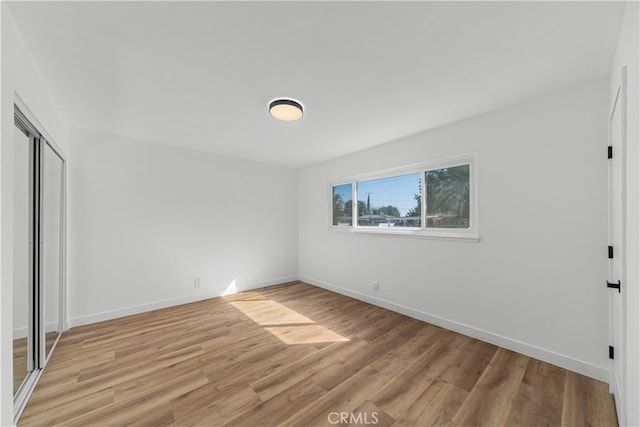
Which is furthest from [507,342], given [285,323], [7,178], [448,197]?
[7,178]

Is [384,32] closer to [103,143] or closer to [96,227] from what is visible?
[103,143]

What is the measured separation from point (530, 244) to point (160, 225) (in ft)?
14.6

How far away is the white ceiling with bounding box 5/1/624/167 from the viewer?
1.37 m

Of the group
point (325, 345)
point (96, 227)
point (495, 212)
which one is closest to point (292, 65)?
point (495, 212)

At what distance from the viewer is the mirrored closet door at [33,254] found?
163 cm

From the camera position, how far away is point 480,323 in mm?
2613

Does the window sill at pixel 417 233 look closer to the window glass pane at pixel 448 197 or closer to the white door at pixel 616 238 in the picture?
the window glass pane at pixel 448 197

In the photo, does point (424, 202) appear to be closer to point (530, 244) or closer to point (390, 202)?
point (390, 202)

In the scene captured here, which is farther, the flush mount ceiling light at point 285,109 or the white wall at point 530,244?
the flush mount ceiling light at point 285,109

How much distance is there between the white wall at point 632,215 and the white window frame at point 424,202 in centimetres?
136

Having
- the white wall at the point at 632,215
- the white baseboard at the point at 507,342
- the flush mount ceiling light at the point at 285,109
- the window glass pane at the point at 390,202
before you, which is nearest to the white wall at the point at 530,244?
the white baseboard at the point at 507,342

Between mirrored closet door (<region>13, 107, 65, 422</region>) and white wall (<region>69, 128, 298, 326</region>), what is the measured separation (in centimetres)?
40

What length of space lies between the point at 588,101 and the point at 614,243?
1.17 metres

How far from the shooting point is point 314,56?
5.64ft
